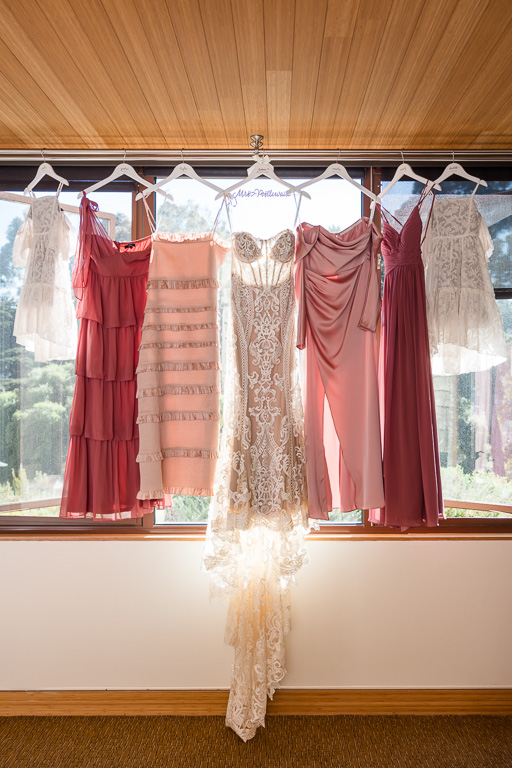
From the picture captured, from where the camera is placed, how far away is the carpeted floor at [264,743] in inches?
80.7

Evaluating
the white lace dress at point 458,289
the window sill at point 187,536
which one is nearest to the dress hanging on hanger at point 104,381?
the window sill at point 187,536

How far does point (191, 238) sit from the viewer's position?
7.23 ft

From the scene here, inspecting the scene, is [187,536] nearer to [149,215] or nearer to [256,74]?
[149,215]

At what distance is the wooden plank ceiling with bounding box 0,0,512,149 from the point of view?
1.55 m

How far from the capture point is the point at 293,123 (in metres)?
2.13

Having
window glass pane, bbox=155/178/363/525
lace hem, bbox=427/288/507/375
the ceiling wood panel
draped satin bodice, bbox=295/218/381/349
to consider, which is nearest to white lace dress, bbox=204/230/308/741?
draped satin bodice, bbox=295/218/381/349

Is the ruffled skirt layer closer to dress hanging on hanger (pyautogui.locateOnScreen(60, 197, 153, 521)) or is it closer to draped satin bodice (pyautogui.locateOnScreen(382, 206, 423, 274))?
dress hanging on hanger (pyautogui.locateOnScreen(60, 197, 153, 521))

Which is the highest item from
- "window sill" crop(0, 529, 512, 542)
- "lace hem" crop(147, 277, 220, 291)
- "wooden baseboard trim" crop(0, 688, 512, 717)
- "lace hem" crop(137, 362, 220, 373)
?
"lace hem" crop(147, 277, 220, 291)

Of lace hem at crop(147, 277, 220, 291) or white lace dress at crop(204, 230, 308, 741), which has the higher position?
lace hem at crop(147, 277, 220, 291)

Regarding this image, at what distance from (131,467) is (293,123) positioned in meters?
1.54

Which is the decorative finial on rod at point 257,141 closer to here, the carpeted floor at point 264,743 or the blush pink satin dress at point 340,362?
the blush pink satin dress at point 340,362

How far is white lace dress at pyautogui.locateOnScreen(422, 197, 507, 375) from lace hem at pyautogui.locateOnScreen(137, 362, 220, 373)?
3.00 feet

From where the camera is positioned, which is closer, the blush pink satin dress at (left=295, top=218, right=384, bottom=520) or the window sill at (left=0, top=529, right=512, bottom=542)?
the blush pink satin dress at (left=295, top=218, right=384, bottom=520)

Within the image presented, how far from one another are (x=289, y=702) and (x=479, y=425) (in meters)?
1.50
